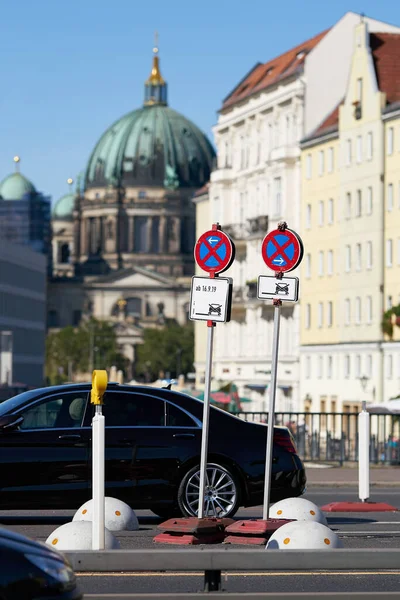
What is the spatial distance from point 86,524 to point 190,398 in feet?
16.7

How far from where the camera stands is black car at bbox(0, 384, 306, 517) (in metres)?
19.0

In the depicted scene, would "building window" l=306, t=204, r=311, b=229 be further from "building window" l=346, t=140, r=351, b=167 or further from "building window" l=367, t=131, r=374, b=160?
"building window" l=367, t=131, r=374, b=160

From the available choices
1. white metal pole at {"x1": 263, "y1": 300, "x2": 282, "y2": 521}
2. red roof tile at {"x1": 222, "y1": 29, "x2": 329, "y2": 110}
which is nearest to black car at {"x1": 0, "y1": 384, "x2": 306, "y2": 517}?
white metal pole at {"x1": 263, "y1": 300, "x2": 282, "y2": 521}

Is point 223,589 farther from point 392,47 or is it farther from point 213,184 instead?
point 213,184

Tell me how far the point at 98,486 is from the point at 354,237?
7235cm

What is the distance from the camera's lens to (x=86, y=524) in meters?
14.8

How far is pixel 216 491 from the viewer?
19.4 m

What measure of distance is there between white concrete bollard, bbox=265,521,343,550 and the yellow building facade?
219 feet

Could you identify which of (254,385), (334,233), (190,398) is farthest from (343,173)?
(190,398)

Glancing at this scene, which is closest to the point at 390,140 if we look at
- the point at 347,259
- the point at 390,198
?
the point at 390,198

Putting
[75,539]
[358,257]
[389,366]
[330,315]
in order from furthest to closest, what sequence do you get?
[330,315]
[358,257]
[389,366]
[75,539]

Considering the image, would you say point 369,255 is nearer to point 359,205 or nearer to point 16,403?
point 359,205

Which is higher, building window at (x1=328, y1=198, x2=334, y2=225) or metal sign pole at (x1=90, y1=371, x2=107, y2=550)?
building window at (x1=328, y1=198, x2=334, y2=225)

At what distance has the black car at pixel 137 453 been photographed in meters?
19.0
